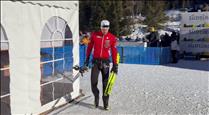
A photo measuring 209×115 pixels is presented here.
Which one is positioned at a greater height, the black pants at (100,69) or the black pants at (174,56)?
the black pants at (100,69)

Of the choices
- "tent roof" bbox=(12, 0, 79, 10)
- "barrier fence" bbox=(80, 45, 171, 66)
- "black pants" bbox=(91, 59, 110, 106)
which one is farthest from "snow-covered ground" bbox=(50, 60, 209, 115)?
"barrier fence" bbox=(80, 45, 171, 66)

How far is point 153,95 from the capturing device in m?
9.66

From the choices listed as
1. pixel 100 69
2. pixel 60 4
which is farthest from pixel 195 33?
pixel 60 4

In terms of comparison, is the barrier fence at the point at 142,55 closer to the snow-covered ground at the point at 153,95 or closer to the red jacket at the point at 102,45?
the snow-covered ground at the point at 153,95

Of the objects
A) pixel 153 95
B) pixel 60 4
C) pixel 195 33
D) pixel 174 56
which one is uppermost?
pixel 60 4

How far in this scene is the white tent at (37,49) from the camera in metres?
6.29

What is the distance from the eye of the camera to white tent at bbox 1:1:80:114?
629 centimetres

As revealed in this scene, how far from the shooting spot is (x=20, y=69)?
6.58 m

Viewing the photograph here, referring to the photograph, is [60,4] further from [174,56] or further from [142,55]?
[174,56]

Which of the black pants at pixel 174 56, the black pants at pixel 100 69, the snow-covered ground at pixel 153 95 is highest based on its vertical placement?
the black pants at pixel 100 69

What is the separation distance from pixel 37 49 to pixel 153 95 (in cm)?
359

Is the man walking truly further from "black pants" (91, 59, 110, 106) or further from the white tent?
the white tent

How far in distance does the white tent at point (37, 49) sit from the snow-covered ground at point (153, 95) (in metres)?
0.47

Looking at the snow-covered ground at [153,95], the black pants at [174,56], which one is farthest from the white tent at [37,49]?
the black pants at [174,56]
